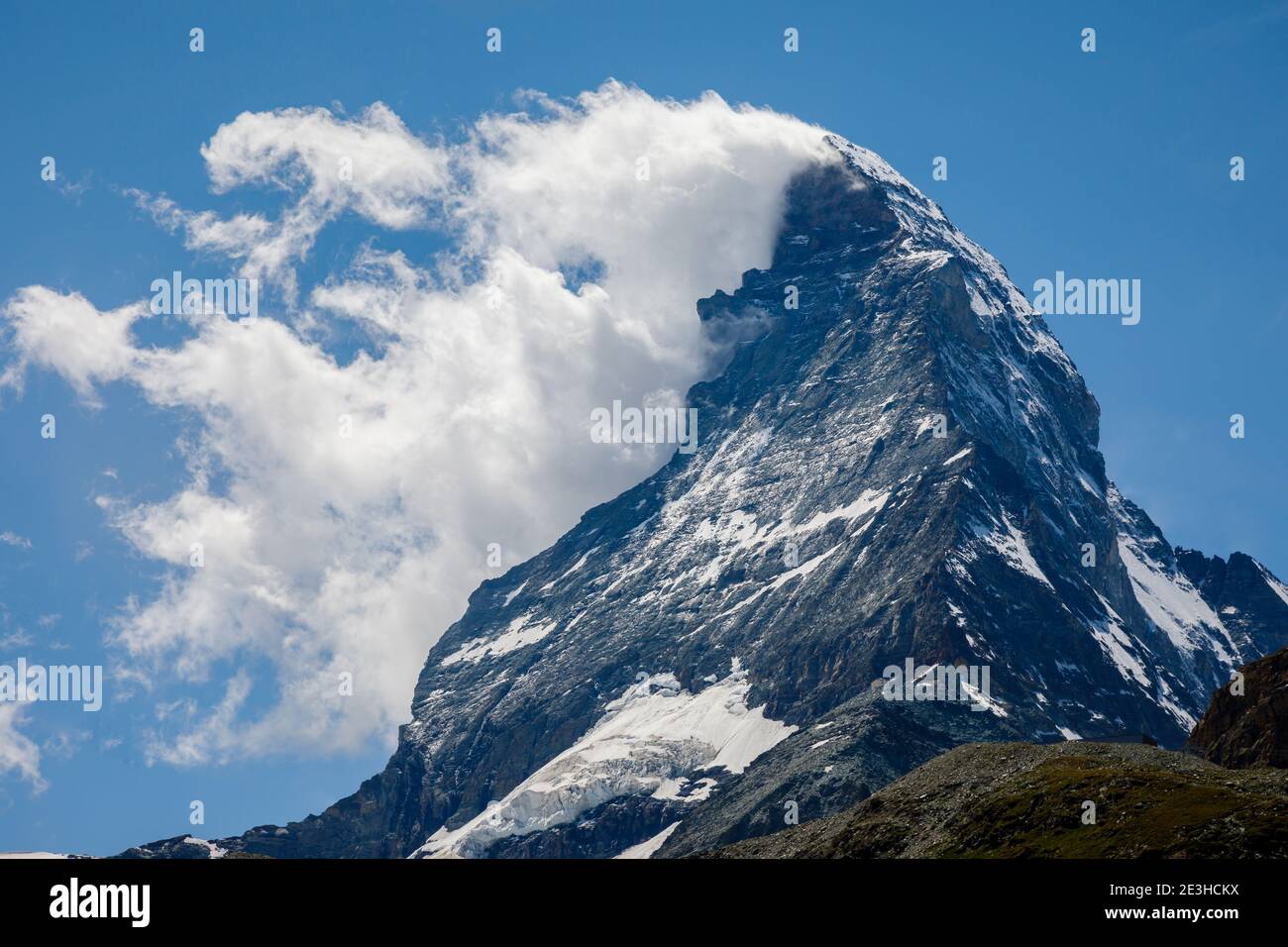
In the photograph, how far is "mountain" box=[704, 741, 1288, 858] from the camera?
420 feet

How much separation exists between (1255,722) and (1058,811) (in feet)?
175

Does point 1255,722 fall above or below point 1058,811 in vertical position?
above

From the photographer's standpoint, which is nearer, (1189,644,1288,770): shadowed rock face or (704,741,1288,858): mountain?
(704,741,1288,858): mountain

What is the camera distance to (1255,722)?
189m

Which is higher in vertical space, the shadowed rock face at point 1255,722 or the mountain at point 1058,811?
the shadowed rock face at point 1255,722

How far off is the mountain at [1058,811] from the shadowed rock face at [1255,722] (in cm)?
1375

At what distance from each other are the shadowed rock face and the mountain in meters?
13.7

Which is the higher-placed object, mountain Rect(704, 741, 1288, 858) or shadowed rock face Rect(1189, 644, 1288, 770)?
shadowed rock face Rect(1189, 644, 1288, 770)

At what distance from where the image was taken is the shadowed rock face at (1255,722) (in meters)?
184
